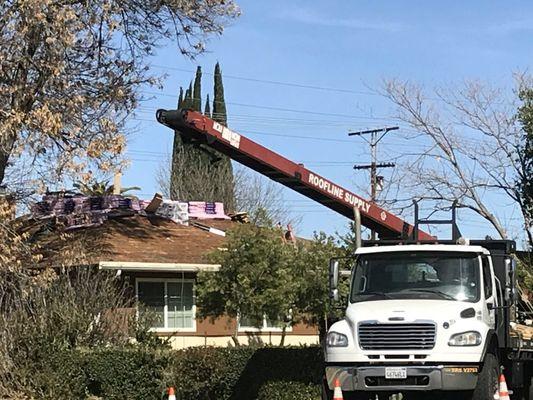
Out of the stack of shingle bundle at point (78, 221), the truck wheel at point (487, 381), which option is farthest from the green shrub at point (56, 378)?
the stack of shingle bundle at point (78, 221)

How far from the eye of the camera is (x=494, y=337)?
39.9ft

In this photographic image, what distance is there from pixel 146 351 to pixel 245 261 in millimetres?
4401

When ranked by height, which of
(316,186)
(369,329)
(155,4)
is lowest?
(369,329)

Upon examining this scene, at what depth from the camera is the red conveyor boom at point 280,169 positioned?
14.5 m

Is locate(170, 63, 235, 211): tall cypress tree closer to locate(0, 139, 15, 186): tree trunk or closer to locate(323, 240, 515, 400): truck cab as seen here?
locate(0, 139, 15, 186): tree trunk

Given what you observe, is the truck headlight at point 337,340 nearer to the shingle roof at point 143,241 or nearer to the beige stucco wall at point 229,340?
the shingle roof at point 143,241

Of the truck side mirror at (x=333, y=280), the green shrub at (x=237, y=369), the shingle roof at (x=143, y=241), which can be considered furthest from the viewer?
the shingle roof at (x=143, y=241)

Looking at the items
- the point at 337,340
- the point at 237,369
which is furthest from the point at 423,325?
the point at 237,369

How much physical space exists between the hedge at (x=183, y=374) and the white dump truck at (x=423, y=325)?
3.54 metres

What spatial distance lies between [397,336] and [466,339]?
883 millimetres

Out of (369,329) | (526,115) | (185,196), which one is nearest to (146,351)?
(369,329)

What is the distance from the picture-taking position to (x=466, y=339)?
11445mm

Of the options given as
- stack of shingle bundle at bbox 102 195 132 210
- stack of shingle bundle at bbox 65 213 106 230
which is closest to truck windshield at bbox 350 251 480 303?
stack of shingle bundle at bbox 65 213 106 230

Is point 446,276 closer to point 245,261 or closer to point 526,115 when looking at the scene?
Answer: point 245,261
